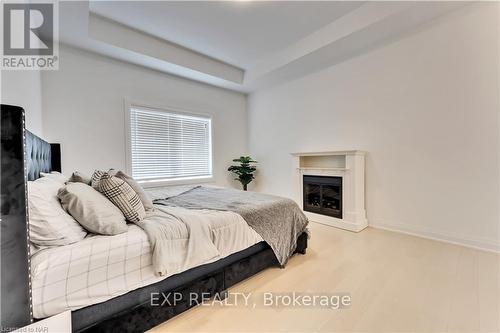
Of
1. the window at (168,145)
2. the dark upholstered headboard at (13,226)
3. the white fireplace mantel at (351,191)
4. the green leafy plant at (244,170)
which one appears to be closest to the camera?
the dark upholstered headboard at (13,226)

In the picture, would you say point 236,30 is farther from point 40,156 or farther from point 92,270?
point 92,270

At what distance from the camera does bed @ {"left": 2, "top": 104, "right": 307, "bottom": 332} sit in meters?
1.10

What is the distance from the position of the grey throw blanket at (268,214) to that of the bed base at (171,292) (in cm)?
14

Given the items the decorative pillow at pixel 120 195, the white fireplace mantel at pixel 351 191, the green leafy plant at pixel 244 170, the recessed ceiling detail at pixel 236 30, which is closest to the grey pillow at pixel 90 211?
the decorative pillow at pixel 120 195

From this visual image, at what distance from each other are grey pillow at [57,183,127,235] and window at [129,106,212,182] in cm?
243

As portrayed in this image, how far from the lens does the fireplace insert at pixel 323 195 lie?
3.56 m

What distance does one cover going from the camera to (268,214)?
221cm

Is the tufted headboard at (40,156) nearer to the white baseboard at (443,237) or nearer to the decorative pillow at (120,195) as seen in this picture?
the decorative pillow at (120,195)

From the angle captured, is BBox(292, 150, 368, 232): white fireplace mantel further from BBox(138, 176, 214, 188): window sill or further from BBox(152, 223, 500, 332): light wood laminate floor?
BBox(138, 176, 214, 188): window sill

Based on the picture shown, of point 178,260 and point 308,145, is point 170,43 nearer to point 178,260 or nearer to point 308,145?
point 308,145

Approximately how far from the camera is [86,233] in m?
1.41

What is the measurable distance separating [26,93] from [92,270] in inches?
80.2

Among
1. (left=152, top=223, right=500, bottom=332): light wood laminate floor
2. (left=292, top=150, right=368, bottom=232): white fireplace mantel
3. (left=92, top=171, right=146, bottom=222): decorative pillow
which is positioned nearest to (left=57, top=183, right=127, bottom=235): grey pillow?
(left=92, top=171, right=146, bottom=222): decorative pillow

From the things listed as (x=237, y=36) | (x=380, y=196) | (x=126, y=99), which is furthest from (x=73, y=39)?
(x=380, y=196)
